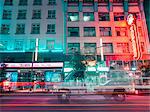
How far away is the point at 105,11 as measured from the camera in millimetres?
28094

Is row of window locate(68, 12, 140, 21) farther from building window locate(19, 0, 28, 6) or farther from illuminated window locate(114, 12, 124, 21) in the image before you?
building window locate(19, 0, 28, 6)

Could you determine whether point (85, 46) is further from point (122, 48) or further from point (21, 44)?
point (21, 44)

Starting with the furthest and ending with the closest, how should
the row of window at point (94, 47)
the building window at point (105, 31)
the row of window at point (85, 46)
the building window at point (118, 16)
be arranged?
the building window at point (118, 16)
the building window at point (105, 31)
the row of window at point (94, 47)
the row of window at point (85, 46)

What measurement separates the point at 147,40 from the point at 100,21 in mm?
7243

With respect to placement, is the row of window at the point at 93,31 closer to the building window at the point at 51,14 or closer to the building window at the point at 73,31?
the building window at the point at 73,31

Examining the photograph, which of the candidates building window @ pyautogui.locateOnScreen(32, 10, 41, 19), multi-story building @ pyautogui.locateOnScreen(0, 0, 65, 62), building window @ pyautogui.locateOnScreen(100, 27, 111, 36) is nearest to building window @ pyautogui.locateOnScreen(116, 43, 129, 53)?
building window @ pyautogui.locateOnScreen(100, 27, 111, 36)

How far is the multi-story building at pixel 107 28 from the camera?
84.7ft

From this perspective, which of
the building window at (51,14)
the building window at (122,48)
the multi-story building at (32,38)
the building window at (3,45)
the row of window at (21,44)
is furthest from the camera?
the building window at (51,14)

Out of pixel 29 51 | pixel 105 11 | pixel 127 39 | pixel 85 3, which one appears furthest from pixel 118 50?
pixel 29 51

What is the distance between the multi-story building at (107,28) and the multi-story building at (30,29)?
1755 mm

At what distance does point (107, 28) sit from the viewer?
89.7ft

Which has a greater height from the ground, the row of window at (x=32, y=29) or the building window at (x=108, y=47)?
the row of window at (x=32, y=29)

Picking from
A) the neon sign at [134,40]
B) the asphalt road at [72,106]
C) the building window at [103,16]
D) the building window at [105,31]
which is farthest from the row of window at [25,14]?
the asphalt road at [72,106]

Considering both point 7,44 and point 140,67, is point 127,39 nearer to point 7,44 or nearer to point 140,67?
point 140,67
